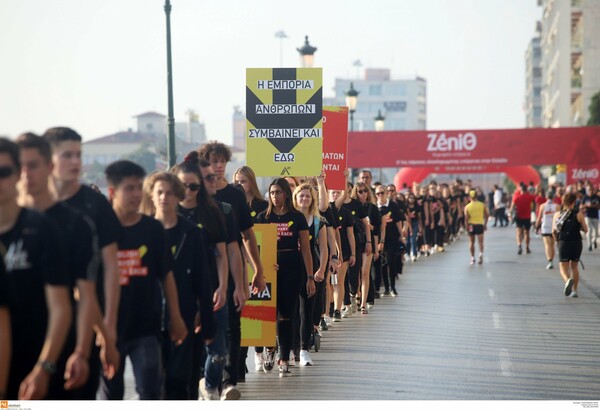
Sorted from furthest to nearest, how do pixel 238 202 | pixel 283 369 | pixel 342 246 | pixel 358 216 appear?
1. pixel 358 216
2. pixel 342 246
3. pixel 283 369
4. pixel 238 202

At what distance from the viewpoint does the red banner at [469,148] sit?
49438 millimetres

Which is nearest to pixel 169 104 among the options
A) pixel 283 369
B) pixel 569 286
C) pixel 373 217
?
pixel 373 217

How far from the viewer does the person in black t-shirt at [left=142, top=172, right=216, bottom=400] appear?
25.8ft

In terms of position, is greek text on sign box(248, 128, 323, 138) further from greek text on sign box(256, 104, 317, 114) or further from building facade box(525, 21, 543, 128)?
building facade box(525, 21, 543, 128)

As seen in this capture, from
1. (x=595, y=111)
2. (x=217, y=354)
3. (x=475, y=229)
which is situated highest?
(x=595, y=111)

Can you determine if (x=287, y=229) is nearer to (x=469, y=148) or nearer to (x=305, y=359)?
(x=305, y=359)

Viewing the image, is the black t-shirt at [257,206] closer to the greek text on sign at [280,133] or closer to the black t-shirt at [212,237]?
the greek text on sign at [280,133]

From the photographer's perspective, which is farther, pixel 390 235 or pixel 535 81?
pixel 535 81

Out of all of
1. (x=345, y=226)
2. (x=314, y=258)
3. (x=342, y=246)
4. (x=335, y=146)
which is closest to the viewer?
(x=314, y=258)

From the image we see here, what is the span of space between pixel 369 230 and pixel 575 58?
6769cm

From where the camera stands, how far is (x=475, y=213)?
29.8 m

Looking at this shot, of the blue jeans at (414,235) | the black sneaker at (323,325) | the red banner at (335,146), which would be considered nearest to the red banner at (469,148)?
the blue jeans at (414,235)
